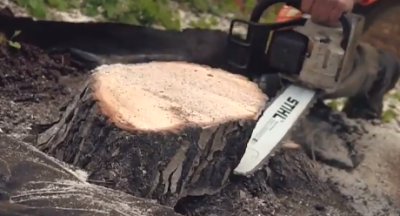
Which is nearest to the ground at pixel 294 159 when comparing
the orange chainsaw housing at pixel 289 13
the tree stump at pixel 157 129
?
the tree stump at pixel 157 129

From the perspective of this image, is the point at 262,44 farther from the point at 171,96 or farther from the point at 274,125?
the point at 171,96

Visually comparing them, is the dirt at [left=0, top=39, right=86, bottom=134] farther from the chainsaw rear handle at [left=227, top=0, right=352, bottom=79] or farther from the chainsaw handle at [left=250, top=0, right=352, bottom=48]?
the chainsaw handle at [left=250, top=0, right=352, bottom=48]

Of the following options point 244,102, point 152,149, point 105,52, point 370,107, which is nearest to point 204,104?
point 244,102

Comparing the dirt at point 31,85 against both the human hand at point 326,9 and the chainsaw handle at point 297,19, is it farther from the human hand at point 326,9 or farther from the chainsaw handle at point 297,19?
the human hand at point 326,9

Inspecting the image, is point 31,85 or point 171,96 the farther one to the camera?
point 31,85

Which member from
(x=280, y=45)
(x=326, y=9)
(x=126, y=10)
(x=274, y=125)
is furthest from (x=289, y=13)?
(x=126, y=10)

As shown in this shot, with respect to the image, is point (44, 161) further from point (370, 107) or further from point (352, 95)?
point (370, 107)
